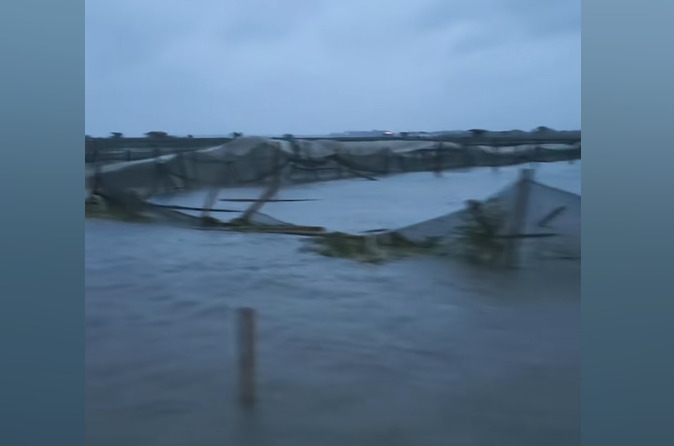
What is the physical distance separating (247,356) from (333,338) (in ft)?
2.82

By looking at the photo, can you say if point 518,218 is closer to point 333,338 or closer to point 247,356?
point 333,338

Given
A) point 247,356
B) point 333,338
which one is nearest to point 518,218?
point 333,338

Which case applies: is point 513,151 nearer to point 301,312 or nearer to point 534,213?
point 534,213

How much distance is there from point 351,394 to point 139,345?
138cm

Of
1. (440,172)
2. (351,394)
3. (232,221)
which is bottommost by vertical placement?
(351,394)

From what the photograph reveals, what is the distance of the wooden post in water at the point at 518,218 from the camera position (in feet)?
16.4

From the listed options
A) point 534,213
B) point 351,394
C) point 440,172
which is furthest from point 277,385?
point 440,172

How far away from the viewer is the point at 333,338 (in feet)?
13.5

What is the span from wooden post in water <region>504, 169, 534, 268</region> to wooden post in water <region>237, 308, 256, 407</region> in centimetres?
234

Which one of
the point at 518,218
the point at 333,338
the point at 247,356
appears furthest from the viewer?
the point at 518,218

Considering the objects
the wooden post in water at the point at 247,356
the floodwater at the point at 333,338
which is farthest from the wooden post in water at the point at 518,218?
the wooden post in water at the point at 247,356

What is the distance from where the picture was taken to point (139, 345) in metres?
4.00

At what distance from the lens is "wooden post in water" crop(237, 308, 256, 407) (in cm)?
334

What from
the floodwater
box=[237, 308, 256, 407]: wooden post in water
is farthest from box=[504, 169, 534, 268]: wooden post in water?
box=[237, 308, 256, 407]: wooden post in water
